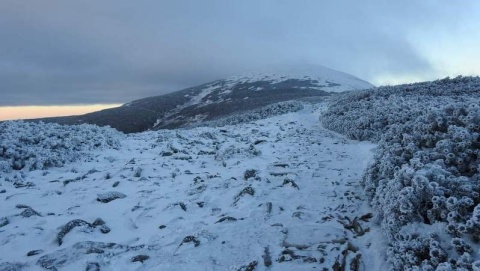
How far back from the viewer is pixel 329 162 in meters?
12.2

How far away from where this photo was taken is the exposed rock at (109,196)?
8.39 m

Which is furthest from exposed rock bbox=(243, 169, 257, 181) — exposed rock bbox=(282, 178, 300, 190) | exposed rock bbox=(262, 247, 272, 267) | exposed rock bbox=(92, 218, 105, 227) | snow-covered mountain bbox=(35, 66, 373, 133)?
snow-covered mountain bbox=(35, 66, 373, 133)

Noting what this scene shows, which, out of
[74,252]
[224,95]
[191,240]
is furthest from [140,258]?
[224,95]

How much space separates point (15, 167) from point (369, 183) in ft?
33.9

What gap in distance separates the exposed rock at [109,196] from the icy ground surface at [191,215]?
36 mm

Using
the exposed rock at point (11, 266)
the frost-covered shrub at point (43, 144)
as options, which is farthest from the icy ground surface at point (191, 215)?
the frost-covered shrub at point (43, 144)

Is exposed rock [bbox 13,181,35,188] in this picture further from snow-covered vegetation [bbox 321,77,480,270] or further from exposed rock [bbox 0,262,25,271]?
snow-covered vegetation [bbox 321,77,480,270]

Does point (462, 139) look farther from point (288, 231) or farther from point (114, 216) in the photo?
point (114, 216)

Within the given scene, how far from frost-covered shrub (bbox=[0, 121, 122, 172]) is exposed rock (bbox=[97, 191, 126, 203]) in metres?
3.40

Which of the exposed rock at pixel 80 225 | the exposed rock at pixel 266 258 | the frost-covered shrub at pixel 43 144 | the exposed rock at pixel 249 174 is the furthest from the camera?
the frost-covered shrub at pixel 43 144

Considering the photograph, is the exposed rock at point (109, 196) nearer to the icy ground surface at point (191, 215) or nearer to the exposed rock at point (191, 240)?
the icy ground surface at point (191, 215)

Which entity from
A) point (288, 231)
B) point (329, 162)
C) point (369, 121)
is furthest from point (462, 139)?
point (369, 121)

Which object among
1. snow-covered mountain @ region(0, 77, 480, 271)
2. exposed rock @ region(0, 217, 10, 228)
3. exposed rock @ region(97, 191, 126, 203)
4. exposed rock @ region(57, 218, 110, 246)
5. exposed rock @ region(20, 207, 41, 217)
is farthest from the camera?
exposed rock @ region(97, 191, 126, 203)

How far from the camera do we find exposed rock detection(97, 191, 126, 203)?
27.5 ft
